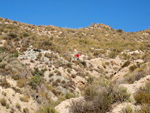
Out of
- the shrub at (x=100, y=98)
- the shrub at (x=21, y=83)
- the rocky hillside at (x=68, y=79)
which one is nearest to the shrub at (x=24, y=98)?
the rocky hillside at (x=68, y=79)

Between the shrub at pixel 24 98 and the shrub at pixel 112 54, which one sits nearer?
the shrub at pixel 24 98

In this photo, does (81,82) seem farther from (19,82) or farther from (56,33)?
(56,33)

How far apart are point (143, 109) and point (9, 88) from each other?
9.55 meters

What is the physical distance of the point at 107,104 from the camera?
502 cm

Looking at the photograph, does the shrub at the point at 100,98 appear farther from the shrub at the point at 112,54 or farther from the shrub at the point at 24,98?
the shrub at the point at 112,54

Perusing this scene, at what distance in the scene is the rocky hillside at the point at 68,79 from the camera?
526 cm

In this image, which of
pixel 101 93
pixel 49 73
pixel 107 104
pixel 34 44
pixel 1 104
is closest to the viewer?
pixel 107 104

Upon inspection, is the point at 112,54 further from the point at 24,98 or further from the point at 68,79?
the point at 24,98

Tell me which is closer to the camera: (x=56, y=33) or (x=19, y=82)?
(x=19, y=82)

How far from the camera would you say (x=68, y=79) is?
56.5ft

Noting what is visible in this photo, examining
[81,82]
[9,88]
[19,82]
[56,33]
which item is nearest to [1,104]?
[9,88]

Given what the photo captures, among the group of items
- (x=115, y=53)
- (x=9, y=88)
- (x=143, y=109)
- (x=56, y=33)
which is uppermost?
(x=56, y=33)

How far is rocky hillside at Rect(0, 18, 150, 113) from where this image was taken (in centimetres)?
526

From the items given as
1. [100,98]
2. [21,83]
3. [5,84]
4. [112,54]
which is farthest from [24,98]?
[112,54]
